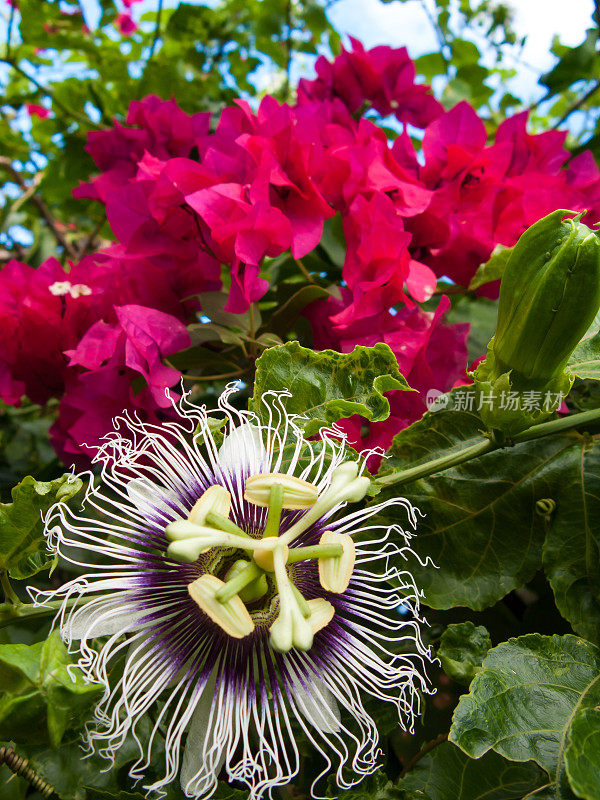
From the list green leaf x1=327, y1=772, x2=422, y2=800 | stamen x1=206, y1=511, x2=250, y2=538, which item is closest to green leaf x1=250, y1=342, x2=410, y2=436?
stamen x1=206, y1=511, x2=250, y2=538

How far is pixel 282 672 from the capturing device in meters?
0.38

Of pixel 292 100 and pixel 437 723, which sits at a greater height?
pixel 292 100

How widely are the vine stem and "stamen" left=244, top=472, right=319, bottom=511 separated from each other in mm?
77

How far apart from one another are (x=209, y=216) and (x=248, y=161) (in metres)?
0.07

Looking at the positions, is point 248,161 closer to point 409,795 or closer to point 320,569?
point 320,569

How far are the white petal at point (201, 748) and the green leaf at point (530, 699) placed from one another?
0.12 meters

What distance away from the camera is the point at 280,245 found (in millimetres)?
518

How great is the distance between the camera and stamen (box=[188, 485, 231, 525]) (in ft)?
1.16

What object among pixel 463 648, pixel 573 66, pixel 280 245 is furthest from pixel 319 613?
pixel 573 66

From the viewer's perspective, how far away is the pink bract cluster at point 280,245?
19.9 inches

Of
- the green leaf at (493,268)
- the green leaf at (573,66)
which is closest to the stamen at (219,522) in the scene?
the green leaf at (493,268)

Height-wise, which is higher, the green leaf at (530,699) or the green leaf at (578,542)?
the green leaf at (578,542)

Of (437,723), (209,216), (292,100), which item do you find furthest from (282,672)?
(292,100)

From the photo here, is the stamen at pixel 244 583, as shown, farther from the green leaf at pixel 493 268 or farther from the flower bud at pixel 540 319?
the green leaf at pixel 493 268
